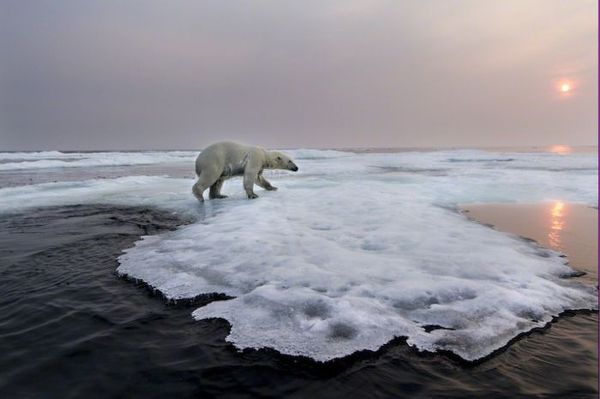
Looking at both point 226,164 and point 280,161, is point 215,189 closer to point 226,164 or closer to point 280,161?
point 226,164

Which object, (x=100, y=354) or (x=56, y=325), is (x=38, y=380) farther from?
(x=56, y=325)

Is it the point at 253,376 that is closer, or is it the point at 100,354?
the point at 253,376

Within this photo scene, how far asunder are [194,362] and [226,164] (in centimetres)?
859

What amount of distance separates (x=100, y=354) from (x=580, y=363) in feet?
12.5

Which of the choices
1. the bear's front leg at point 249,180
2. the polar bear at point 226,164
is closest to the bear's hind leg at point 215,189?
the polar bear at point 226,164

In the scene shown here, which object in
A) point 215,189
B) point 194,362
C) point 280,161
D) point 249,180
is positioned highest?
point 280,161

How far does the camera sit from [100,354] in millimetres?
2936

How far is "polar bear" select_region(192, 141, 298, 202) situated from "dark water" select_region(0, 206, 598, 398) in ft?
21.9

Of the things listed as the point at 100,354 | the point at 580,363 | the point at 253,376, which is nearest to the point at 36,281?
the point at 100,354

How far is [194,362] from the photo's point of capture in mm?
2826

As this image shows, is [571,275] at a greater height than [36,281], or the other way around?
[36,281]

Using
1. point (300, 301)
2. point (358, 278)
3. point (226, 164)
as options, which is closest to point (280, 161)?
point (226, 164)

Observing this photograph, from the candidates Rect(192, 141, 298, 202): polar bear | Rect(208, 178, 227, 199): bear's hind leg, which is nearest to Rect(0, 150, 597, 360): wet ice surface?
Rect(192, 141, 298, 202): polar bear

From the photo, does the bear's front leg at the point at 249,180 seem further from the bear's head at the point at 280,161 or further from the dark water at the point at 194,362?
the dark water at the point at 194,362
